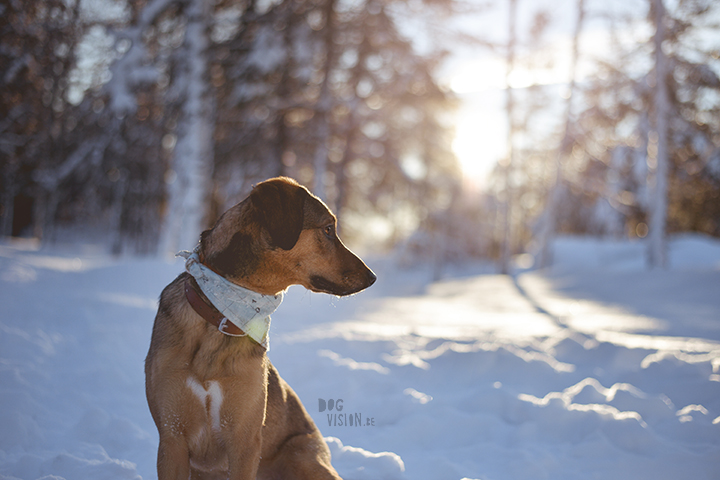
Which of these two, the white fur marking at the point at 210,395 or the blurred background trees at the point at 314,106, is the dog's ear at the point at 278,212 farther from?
the blurred background trees at the point at 314,106

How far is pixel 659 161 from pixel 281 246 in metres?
15.7

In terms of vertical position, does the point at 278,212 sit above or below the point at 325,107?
below

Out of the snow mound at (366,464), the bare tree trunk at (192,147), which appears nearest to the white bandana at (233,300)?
the snow mound at (366,464)

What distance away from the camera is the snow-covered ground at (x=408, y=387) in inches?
130

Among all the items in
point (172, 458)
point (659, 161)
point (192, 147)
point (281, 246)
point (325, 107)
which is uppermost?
point (325, 107)

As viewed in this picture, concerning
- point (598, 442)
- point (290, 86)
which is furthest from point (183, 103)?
point (598, 442)

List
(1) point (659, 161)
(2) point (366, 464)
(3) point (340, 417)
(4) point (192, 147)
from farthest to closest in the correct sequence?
(1) point (659, 161), (4) point (192, 147), (3) point (340, 417), (2) point (366, 464)

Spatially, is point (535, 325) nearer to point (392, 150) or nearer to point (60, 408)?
point (60, 408)

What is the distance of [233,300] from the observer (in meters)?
2.28

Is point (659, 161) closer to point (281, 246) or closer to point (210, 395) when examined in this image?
point (281, 246)

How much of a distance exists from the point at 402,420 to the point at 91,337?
4.03m

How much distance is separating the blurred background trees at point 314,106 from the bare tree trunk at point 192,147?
35 millimetres

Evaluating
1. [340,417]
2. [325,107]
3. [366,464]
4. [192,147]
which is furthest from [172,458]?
[325,107]

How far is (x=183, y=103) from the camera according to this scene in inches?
411
